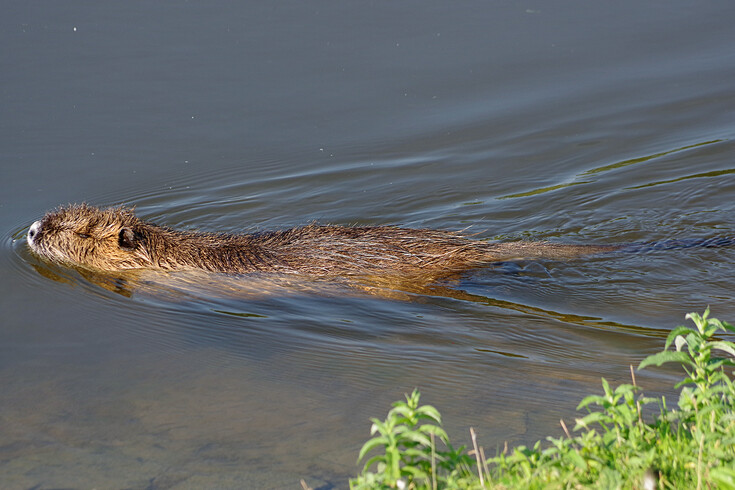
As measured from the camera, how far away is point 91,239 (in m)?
5.02

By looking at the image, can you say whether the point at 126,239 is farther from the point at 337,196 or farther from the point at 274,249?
the point at 337,196

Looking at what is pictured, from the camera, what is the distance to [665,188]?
597cm

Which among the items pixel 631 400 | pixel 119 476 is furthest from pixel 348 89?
pixel 631 400

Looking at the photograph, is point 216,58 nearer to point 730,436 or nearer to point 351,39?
point 351,39

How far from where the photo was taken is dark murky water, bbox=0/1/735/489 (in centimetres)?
346

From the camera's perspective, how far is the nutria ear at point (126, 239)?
488cm

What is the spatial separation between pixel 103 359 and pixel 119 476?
1.14m

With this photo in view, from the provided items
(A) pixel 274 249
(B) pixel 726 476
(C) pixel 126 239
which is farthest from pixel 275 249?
(B) pixel 726 476

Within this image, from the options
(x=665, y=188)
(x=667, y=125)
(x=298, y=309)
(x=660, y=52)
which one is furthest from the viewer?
(x=660, y=52)

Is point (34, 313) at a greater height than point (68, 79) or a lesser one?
lesser

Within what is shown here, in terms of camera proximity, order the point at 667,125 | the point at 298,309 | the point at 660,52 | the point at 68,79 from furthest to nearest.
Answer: the point at 660,52
the point at 68,79
the point at 667,125
the point at 298,309

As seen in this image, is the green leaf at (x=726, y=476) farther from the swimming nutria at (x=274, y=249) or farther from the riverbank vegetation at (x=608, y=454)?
the swimming nutria at (x=274, y=249)

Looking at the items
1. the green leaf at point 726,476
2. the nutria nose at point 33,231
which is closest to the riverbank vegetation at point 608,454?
the green leaf at point 726,476

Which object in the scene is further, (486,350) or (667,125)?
(667,125)
